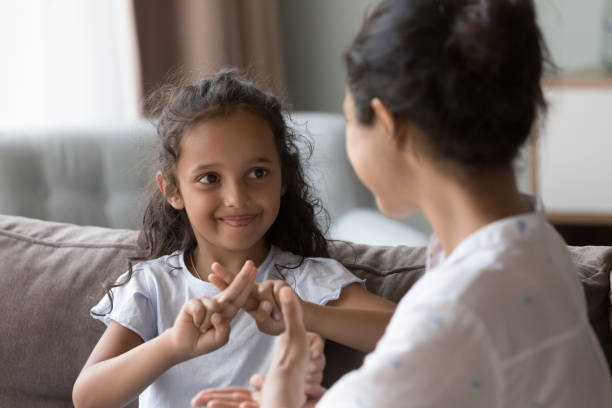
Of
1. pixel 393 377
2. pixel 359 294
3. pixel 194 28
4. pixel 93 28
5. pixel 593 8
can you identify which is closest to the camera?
pixel 393 377

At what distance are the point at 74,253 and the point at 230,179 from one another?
46 cm

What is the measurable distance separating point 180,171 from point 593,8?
2.66 m

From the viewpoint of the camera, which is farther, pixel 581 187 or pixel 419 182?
pixel 581 187

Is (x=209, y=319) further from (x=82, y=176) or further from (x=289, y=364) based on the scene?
(x=82, y=176)

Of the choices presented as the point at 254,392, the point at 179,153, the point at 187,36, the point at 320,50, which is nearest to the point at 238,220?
the point at 179,153

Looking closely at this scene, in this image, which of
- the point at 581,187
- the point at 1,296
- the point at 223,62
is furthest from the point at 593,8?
the point at 1,296

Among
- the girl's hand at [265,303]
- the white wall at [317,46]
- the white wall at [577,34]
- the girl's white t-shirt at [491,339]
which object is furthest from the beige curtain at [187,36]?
the girl's white t-shirt at [491,339]

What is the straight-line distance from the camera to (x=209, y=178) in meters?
1.38

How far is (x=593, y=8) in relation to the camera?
352 centimetres

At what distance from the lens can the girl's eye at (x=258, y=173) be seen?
139cm

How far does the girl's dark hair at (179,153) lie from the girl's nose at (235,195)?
12cm

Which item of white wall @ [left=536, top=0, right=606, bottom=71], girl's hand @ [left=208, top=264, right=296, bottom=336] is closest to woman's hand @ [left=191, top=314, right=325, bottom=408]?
girl's hand @ [left=208, top=264, right=296, bottom=336]

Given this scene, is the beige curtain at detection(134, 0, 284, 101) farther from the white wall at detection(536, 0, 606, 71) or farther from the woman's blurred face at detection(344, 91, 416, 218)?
the woman's blurred face at detection(344, 91, 416, 218)

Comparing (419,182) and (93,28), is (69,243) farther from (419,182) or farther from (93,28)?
(93,28)
